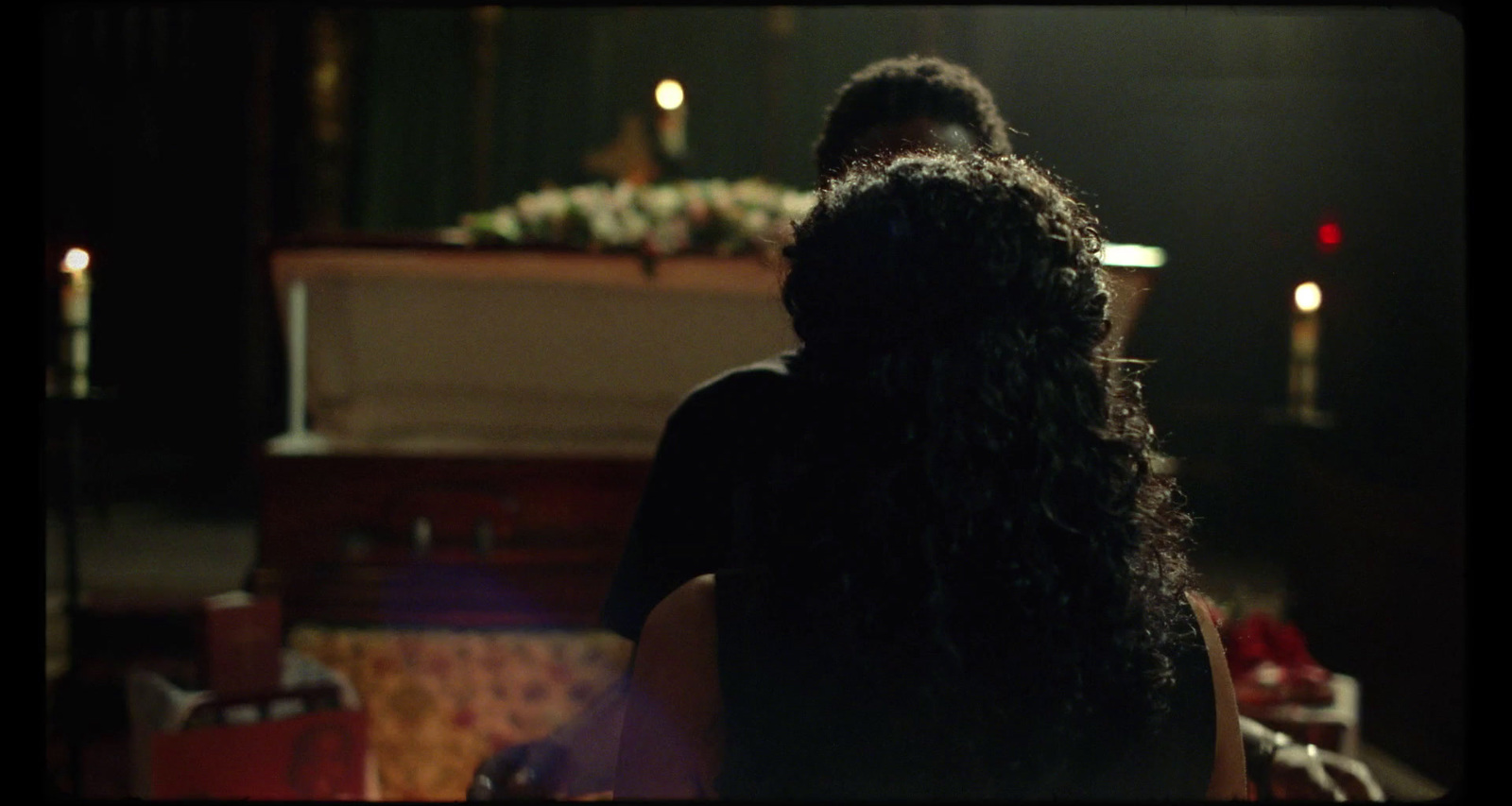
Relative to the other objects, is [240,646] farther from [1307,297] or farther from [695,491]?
[1307,297]

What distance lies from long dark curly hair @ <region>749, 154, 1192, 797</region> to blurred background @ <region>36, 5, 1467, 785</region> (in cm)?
588

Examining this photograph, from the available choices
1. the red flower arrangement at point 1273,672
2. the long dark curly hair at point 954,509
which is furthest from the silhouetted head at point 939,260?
the red flower arrangement at point 1273,672

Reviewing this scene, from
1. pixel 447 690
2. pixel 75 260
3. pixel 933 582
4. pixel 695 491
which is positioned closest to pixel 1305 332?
pixel 447 690

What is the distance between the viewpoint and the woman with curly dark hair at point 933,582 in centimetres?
87

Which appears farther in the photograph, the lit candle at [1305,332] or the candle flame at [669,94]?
the candle flame at [669,94]

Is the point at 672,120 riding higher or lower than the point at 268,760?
higher

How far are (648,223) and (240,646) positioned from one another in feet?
4.91

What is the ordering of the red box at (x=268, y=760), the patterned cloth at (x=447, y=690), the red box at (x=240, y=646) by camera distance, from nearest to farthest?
the red box at (x=268, y=760), the red box at (x=240, y=646), the patterned cloth at (x=447, y=690)

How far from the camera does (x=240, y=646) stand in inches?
97.0

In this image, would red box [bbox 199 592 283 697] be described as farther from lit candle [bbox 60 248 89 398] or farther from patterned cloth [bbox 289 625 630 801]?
lit candle [bbox 60 248 89 398]

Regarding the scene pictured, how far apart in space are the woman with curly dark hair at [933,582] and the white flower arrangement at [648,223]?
2151 mm

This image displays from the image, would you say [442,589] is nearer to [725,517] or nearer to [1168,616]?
[725,517]

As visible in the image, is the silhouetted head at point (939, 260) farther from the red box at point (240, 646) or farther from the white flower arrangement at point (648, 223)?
the white flower arrangement at point (648, 223)

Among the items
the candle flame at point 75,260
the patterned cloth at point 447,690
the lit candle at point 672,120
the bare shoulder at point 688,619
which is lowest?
the patterned cloth at point 447,690
